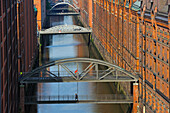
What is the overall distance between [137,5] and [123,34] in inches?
462

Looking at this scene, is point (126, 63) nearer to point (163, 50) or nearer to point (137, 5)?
point (137, 5)

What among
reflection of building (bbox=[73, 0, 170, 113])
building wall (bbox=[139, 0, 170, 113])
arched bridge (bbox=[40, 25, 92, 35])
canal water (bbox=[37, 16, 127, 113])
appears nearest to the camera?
building wall (bbox=[139, 0, 170, 113])

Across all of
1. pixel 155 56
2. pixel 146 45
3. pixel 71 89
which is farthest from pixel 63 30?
pixel 155 56

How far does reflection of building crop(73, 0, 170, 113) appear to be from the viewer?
37831 mm

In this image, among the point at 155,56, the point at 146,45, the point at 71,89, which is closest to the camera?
the point at 155,56

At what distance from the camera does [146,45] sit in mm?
45281

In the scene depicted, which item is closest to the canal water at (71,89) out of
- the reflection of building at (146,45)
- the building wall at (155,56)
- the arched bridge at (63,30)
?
the arched bridge at (63,30)

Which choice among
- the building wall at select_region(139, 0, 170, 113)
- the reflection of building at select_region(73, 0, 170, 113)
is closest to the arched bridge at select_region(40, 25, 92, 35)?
the reflection of building at select_region(73, 0, 170, 113)

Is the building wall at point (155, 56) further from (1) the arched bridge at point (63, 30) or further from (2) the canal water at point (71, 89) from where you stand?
(1) the arched bridge at point (63, 30)

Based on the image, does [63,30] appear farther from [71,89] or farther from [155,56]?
[155,56]

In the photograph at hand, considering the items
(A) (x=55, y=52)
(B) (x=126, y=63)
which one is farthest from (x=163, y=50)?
(A) (x=55, y=52)

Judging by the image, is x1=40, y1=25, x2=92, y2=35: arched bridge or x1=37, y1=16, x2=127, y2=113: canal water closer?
x1=37, y1=16, x2=127, y2=113: canal water

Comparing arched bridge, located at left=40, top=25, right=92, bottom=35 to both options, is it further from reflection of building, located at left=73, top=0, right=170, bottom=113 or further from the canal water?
reflection of building, located at left=73, top=0, right=170, bottom=113

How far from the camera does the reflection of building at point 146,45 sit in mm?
37831
